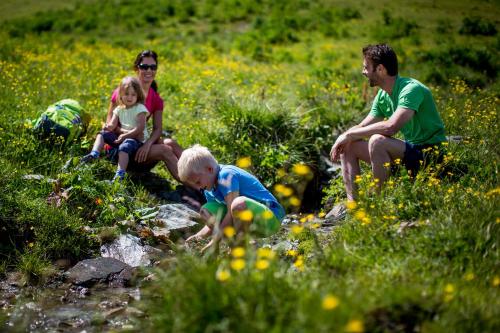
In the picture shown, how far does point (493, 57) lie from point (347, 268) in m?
11.0

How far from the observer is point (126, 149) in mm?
6480

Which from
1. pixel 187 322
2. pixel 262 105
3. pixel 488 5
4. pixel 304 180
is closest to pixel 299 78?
pixel 262 105

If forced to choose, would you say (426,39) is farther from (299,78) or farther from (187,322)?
(187,322)

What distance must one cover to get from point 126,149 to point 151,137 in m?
0.38

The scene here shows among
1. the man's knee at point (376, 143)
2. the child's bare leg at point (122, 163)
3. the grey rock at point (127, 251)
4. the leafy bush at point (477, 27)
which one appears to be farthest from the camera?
the leafy bush at point (477, 27)

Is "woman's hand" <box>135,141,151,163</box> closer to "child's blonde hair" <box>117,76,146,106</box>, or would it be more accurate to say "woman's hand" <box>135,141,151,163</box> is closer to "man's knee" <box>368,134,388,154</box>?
"child's blonde hair" <box>117,76,146,106</box>

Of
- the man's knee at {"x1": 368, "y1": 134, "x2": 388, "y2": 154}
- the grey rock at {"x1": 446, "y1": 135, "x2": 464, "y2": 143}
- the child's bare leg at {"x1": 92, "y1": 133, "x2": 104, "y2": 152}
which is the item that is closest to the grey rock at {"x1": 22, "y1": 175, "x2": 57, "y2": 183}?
the child's bare leg at {"x1": 92, "y1": 133, "x2": 104, "y2": 152}

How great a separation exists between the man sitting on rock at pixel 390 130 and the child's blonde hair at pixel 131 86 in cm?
252

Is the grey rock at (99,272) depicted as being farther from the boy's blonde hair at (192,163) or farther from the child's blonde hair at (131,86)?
the child's blonde hair at (131,86)

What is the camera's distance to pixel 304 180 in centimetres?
702

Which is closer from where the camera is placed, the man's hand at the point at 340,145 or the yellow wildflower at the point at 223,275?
the yellow wildflower at the point at 223,275

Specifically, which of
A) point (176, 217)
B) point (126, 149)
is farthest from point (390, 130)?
point (126, 149)

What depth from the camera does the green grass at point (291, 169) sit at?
9.70ft

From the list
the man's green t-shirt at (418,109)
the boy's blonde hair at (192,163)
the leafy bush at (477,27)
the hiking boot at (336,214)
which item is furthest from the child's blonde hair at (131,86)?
the leafy bush at (477,27)
